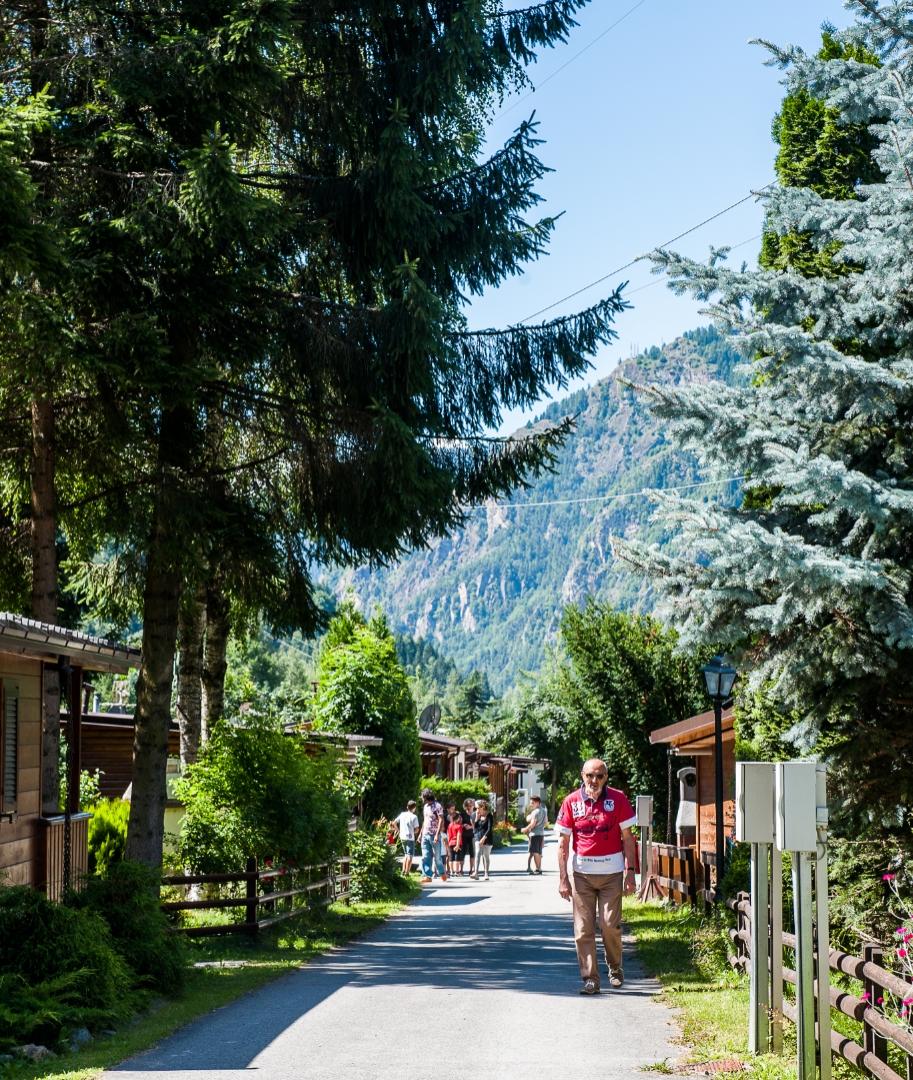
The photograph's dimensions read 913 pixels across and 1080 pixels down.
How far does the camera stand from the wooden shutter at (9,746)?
1281 centimetres

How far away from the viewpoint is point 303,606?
1725 centimetres

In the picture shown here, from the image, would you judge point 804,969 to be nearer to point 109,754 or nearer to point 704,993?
point 704,993

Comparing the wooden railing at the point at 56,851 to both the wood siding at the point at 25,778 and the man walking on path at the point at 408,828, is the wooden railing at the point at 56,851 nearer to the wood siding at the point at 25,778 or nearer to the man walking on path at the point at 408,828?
the wood siding at the point at 25,778

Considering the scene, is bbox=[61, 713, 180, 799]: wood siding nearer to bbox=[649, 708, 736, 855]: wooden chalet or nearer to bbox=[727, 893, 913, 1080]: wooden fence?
bbox=[649, 708, 736, 855]: wooden chalet

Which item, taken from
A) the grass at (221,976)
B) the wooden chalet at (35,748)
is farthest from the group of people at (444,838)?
the wooden chalet at (35,748)

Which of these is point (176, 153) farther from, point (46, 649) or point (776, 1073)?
point (776, 1073)

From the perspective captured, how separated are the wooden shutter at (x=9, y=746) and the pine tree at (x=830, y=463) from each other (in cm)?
616

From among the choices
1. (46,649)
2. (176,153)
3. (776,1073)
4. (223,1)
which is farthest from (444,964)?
(223,1)

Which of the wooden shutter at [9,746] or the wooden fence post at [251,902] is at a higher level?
the wooden shutter at [9,746]

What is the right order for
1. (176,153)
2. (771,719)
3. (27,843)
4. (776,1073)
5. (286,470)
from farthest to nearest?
(286,470), (771,719), (176,153), (27,843), (776,1073)

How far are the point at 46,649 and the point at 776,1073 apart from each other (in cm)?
769

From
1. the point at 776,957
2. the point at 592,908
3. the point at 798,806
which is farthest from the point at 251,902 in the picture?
the point at 798,806

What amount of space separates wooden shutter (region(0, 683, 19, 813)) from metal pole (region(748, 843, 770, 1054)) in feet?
23.7

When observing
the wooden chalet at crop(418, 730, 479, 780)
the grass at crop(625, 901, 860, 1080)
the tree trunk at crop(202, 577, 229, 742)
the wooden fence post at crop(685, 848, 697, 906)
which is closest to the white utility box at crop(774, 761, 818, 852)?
the grass at crop(625, 901, 860, 1080)
